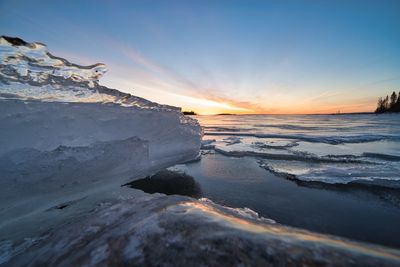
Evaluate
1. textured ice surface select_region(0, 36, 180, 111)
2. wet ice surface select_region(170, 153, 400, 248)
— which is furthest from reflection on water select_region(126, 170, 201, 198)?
textured ice surface select_region(0, 36, 180, 111)

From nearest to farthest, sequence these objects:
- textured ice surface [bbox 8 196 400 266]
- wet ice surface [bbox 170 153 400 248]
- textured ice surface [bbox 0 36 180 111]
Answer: textured ice surface [bbox 8 196 400 266]
wet ice surface [bbox 170 153 400 248]
textured ice surface [bbox 0 36 180 111]

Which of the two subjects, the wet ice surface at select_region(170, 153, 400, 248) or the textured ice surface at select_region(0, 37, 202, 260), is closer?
the wet ice surface at select_region(170, 153, 400, 248)

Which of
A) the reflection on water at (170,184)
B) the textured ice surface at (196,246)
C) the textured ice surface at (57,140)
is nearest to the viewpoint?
the textured ice surface at (196,246)

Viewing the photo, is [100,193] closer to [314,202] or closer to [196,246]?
[196,246]

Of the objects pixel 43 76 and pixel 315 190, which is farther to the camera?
pixel 315 190

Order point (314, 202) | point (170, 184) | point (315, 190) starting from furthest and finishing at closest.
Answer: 1. point (170, 184)
2. point (315, 190)
3. point (314, 202)

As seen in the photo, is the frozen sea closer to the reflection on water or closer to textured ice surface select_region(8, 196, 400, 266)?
the reflection on water

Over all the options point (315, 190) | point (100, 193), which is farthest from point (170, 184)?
point (315, 190)

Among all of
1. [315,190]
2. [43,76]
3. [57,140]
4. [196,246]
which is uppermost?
[43,76]

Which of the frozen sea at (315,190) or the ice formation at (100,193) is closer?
the ice formation at (100,193)

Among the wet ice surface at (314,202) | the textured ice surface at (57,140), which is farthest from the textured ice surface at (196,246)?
the wet ice surface at (314,202)

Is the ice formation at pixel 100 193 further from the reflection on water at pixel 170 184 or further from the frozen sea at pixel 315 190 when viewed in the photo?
the frozen sea at pixel 315 190

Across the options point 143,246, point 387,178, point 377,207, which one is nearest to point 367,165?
point 387,178

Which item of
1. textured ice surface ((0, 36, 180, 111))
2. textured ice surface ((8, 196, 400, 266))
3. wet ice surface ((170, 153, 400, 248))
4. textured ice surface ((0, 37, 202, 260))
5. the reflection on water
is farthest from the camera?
the reflection on water
